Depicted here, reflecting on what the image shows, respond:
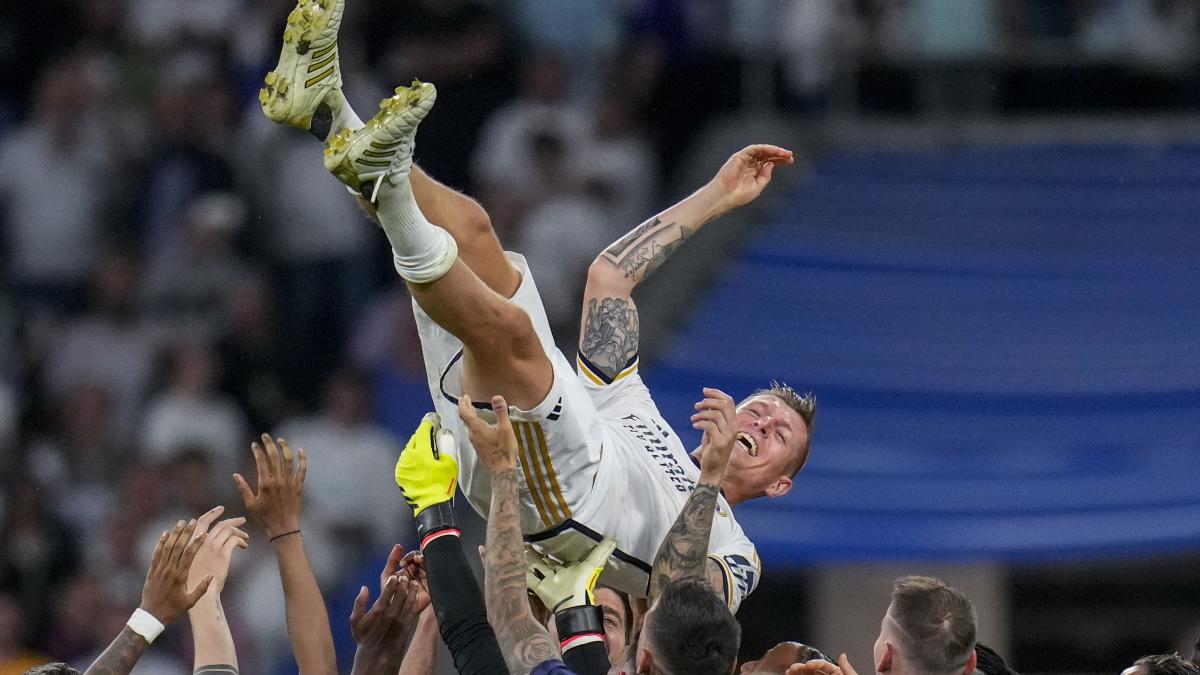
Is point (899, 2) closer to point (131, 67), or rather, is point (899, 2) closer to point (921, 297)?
point (921, 297)

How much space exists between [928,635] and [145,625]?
59.9 inches

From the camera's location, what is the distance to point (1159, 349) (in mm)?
7895

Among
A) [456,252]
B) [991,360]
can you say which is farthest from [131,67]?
[456,252]

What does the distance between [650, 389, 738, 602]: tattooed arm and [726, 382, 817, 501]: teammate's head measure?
901 millimetres

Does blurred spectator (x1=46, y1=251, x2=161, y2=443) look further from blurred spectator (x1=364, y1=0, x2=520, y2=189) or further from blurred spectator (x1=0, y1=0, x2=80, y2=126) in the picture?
blurred spectator (x1=364, y1=0, x2=520, y2=189)

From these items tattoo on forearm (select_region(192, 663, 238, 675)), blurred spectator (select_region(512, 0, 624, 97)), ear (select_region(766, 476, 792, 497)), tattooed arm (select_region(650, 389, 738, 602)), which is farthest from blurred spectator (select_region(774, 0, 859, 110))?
tattoo on forearm (select_region(192, 663, 238, 675))

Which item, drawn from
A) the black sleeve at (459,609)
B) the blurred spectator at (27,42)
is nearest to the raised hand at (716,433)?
the black sleeve at (459,609)

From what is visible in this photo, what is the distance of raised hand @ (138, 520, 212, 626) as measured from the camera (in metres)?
4.00

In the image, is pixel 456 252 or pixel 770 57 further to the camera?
pixel 770 57

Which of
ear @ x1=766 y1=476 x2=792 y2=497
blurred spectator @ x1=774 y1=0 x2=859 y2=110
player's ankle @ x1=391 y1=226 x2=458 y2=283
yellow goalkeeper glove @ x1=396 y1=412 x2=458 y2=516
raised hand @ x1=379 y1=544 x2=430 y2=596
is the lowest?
raised hand @ x1=379 y1=544 x2=430 y2=596

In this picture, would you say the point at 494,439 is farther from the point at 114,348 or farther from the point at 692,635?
the point at 114,348

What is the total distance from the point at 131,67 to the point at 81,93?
0.90ft

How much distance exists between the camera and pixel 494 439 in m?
3.84

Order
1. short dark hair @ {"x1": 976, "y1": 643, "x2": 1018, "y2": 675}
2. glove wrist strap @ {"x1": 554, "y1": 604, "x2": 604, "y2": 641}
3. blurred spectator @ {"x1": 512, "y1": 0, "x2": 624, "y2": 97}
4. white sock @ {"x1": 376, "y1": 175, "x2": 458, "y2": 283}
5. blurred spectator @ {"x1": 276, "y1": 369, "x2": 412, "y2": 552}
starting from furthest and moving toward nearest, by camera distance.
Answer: blurred spectator @ {"x1": 512, "y1": 0, "x2": 624, "y2": 97}
blurred spectator @ {"x1": 276, "y1": 369, "x2": 412, "y2": 552}
glove wrist strap @ {"x1": 554, "y1": 604, "x2": 604, "y2": 641}
short dark hair @ {"x1": 976, "y1": 643, "x2": 1018, "y2": 675}
white sock @ {"x1": 376, "y1": 175, "x2": 458, "y2": 283}
